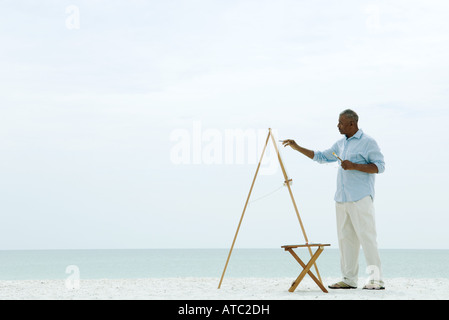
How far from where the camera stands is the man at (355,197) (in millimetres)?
6453

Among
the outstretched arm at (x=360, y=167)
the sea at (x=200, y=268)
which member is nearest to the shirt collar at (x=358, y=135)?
the outstretched arm at (x=360, y=167)

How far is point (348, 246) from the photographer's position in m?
6.74

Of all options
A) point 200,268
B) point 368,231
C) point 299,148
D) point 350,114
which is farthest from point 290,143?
point 200,268

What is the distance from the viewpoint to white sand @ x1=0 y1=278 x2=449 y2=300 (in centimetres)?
607

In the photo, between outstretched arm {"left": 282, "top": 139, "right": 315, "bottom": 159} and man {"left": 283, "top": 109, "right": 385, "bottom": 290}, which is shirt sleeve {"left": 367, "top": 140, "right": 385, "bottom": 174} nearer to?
man {"left": 283, "top": 109, "right": 385, "bottom": 290}

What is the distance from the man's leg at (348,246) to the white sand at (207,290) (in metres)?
0.28

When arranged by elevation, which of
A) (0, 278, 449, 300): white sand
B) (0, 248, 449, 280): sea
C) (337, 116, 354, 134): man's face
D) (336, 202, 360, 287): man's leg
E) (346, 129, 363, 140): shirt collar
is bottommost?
(0, 248, 449, 280): sea

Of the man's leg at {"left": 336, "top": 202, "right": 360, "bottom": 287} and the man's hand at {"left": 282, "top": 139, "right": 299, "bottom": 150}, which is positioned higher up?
the man's hand at {"left": 282, "top": 139, "right": 299, "bottom": 150}

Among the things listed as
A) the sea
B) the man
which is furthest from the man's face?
the sea

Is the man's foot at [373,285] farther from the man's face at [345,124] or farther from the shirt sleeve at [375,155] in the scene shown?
the man's face at [345,124]

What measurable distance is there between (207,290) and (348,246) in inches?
65.0

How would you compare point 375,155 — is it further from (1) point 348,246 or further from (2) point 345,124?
(1) point 348,246

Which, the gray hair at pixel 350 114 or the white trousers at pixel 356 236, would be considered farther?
the gray hair at pixel 350 114
